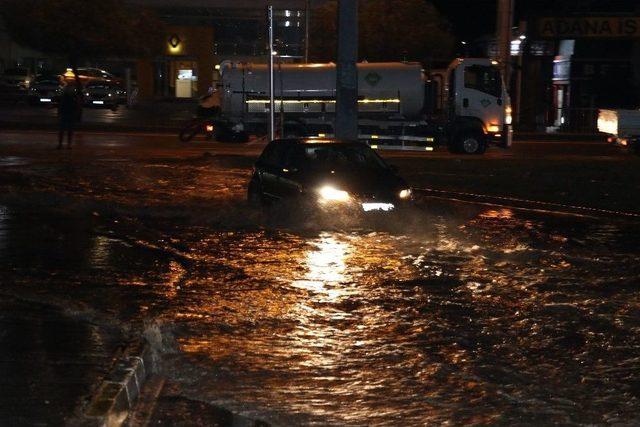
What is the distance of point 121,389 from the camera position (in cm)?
687

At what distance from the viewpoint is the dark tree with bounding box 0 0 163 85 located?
4728cm

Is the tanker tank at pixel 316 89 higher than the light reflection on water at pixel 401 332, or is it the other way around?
the tanker tank at pixel 316 89

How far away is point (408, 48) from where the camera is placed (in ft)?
153

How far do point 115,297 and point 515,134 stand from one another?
109 ft

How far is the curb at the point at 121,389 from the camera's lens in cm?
637

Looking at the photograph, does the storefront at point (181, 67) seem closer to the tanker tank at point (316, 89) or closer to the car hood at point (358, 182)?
the tanker tank at point (316, 89)

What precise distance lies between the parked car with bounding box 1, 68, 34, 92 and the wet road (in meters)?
41.7

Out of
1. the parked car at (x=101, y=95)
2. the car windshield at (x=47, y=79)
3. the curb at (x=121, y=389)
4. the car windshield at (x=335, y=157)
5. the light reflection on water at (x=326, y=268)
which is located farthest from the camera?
the car windshield at (x=47, y=79)

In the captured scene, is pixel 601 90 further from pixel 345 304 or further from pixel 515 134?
pixel 345 304

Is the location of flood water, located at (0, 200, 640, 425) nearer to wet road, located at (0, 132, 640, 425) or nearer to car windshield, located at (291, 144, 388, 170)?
wet road, located at (0, 132, 640, 425)

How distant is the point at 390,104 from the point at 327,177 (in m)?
17.2

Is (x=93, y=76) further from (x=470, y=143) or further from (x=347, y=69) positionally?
(x=347, y=69)

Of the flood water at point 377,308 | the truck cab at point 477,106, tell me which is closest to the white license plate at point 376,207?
the flood water at point 377,308

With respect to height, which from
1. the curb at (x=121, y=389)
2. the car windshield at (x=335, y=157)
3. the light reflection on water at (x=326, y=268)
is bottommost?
the light reflection on water at (x=326, y=268)
